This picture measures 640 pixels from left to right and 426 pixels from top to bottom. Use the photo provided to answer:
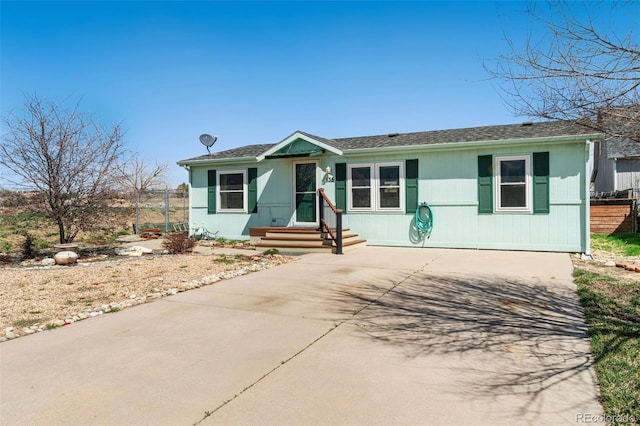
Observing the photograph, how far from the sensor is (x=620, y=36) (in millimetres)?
3438

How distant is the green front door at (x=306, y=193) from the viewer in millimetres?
11859

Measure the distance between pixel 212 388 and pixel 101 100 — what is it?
36.3 ft

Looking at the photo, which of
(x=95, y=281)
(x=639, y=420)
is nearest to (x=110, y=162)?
(x=95, y=281)

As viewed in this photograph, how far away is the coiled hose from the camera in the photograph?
34.8 feet

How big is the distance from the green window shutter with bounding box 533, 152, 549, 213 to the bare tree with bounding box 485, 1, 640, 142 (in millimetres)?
6450

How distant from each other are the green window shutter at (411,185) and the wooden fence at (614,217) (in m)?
7.21

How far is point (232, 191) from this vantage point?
43.2 feet

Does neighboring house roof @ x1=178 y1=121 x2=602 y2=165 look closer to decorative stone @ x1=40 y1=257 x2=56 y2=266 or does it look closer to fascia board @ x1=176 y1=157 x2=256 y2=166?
fascia board @ x1=176 y1=157 x2=256 y2=166

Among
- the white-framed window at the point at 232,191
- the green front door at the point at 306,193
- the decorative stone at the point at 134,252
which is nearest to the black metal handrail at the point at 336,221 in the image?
the green front door at the point at 306,193

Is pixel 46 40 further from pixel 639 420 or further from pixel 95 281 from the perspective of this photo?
pixel 639 420

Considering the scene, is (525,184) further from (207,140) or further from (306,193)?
(207,140)

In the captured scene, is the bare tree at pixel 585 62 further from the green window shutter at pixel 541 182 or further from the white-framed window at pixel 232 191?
the white-framed window at pixel 232 191

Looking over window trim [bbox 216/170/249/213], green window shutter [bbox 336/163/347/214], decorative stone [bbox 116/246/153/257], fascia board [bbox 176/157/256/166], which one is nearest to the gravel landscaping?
decorative stone [bbox 116/246/153/257]

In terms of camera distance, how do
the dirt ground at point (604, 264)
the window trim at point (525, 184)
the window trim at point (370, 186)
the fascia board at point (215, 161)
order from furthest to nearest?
the fascia board at point (215, 161), the window trim at point (370, 186), the window trim at point (525, 184), the dirt ground at point (604, 264)
